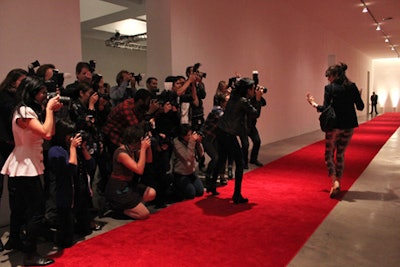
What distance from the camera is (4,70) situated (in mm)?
3473

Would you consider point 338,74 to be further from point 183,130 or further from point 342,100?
point 183,130

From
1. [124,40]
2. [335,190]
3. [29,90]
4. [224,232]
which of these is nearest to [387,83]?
[124,40]

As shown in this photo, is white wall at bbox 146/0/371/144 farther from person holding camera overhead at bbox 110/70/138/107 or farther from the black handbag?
the black handbag

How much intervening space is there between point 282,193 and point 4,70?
329cm

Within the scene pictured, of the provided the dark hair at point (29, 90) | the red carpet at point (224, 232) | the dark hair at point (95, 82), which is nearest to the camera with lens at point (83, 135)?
the dark hair at point (29, 90)

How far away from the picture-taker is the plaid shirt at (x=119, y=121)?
376 centimetres

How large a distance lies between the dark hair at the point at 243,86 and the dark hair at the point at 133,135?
1132mm

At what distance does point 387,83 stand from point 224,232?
23.9m

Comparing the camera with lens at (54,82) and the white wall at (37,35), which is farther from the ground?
the white wall at (37,35)

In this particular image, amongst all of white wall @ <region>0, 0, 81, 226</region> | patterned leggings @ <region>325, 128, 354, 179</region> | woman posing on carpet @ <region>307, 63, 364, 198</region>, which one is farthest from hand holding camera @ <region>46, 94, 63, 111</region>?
patterned leggings @ <region>325, 128, 354, 179</region>

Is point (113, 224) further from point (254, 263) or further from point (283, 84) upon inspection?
point (283, 84)

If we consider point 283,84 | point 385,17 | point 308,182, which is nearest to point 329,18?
point 385,17

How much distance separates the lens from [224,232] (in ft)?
10.5

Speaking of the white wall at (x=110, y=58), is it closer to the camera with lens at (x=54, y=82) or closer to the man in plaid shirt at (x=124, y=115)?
the man in plaid shirt at (x=124, y=115)
